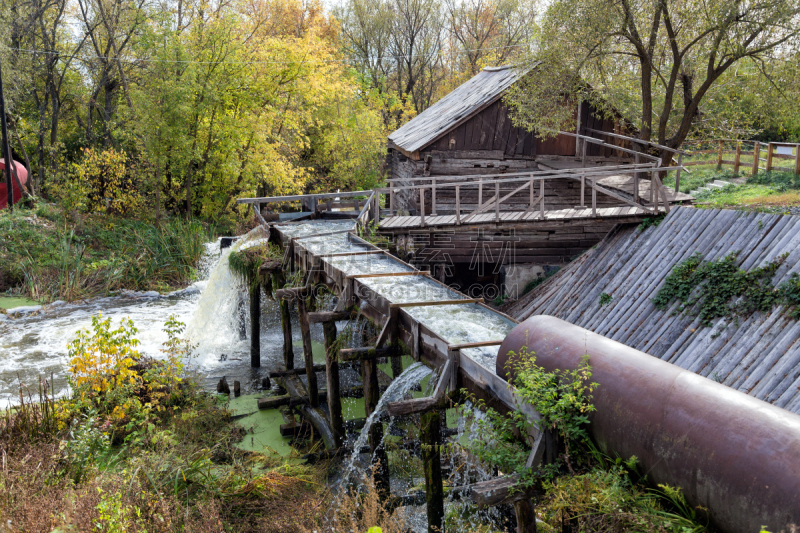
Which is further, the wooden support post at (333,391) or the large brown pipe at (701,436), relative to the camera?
the wooden support post at (333,391)

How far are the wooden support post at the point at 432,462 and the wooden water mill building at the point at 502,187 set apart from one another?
740 centimetres

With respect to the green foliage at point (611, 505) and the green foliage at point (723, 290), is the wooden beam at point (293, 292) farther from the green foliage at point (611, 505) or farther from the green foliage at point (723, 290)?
the green foliage at point (611, 505)

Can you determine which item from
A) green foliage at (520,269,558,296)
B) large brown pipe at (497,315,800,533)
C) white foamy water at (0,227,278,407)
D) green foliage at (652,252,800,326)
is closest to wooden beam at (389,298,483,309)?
large brown pipe at (497,315,800,533)

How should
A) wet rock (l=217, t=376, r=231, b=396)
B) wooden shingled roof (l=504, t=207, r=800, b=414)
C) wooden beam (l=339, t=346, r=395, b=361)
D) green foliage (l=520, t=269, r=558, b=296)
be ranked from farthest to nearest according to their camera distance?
green foliage (l=520, t=269, r=558, b=296)
wet rock (l=217, t=376, r=231, b=396)
wooden shingled roof (l=504, t=207, r=800, b=414)
wooden beam (l=339, t=346, r=395, b=361)

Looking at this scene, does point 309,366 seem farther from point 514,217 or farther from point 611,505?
point 611,505

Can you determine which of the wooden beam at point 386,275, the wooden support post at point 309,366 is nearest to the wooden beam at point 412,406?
the wooden beam at point 386,275

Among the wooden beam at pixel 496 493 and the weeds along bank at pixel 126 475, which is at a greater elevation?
the wooden beam at pixel 496 493

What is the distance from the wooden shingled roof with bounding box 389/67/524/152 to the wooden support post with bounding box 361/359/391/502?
32.0 ft

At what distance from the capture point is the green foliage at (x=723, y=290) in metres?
8.65

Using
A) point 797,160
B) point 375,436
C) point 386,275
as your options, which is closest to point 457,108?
point 797,160

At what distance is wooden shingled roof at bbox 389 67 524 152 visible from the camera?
17.0m

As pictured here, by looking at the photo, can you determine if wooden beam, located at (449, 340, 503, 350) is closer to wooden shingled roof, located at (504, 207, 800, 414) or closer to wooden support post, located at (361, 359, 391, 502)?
wooden support post, located at (361, 359, 391, 502)

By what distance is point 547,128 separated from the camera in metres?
16.6

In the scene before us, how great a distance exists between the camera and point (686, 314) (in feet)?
31.8
